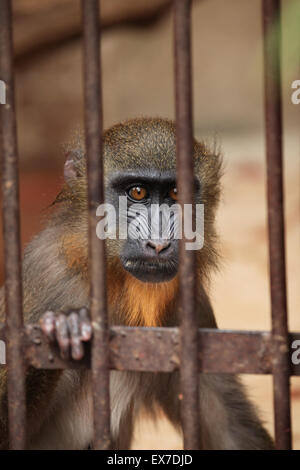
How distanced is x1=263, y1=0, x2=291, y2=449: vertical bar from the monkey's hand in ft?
2.12

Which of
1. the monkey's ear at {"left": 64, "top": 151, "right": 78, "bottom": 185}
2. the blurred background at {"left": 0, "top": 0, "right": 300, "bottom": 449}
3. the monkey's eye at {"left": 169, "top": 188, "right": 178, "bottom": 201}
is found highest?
the blurred background at {"left": 0, "top": 0, "right": 300, "bottom": 449}

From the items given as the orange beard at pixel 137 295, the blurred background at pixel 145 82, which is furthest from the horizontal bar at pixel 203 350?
the blurred background at pixel 145 82

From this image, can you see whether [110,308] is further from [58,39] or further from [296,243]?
[58,39]

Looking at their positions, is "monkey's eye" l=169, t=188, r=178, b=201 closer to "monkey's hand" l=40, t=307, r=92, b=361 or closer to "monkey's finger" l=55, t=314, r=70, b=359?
"monkey's hand" l=40, t=307, r=92, b=361

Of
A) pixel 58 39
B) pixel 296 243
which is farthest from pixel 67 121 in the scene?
pixel 296 243

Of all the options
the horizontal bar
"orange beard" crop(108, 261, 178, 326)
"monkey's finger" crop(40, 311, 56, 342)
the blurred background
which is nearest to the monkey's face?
"orange beard" crop(108, 261, 178, 326)

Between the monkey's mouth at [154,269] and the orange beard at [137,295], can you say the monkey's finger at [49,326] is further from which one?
the orange beard at [137,295]

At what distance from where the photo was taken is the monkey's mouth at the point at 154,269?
3279mm

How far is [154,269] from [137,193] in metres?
0.59

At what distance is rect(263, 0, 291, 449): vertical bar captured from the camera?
6.74 ft

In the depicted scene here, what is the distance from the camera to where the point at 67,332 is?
2311mm

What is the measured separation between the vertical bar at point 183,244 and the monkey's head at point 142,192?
1180 millimetres

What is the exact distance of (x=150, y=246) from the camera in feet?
10.8

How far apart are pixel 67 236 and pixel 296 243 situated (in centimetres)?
475
